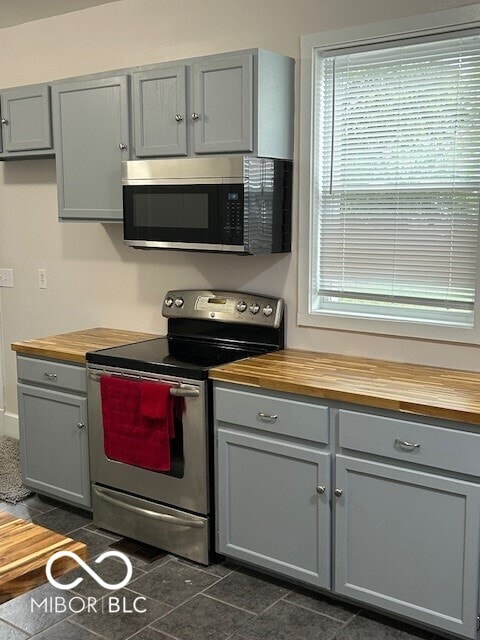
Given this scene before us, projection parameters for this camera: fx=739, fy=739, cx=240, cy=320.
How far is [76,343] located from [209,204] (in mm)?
1081

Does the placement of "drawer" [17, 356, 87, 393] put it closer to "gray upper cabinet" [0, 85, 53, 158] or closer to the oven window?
the oven window

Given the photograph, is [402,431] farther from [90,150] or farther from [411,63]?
[90,150]

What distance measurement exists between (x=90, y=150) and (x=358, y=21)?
1431mm

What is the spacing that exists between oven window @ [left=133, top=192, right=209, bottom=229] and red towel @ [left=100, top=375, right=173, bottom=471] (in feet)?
2.41

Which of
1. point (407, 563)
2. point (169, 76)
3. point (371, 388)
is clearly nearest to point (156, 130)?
point (169, 76)

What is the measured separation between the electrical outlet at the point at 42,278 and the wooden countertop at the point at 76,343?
55cm

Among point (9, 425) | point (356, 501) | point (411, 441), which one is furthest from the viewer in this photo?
point (9, 425)

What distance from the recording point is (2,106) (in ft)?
13.3

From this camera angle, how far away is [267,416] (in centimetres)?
286

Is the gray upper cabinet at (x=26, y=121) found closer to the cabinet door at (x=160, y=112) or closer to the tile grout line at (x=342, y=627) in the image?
the cabinet door at (x=160, y=112)

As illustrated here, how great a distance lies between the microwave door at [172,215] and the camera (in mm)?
3203

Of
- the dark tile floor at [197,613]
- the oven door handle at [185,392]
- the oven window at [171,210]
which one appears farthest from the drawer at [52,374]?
the dark tile floor at [197,613]

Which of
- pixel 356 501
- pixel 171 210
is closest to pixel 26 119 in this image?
pixel 171 210

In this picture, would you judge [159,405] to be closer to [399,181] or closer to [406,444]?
[406,444]
